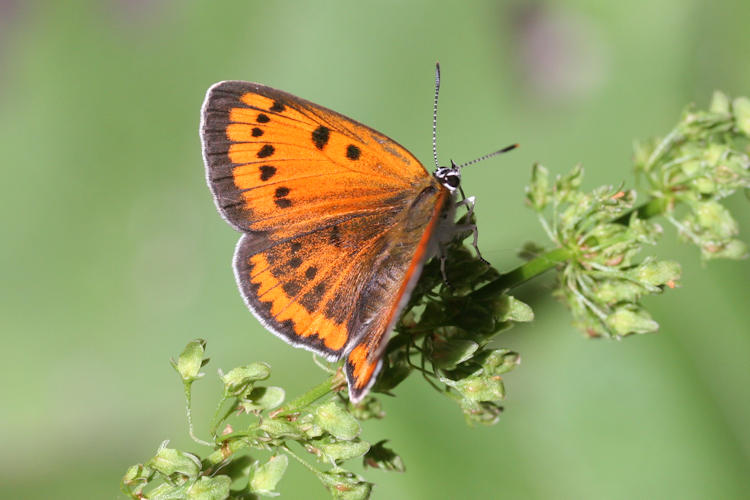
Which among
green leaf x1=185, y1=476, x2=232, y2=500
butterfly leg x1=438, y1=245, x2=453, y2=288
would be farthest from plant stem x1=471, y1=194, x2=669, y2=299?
green leaf x1=185, y1=476, x2=232, y2=500

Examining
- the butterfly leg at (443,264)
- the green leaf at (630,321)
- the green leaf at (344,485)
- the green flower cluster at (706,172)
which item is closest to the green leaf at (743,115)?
the green flower cluster at (706,172)

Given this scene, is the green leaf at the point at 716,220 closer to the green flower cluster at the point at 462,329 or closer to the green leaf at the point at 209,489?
the green flower cluster at the point at 462,329

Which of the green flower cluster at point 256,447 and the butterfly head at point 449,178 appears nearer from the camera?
the green flower cluster at point 256,447

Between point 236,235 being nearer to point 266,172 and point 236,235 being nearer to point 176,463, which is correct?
point 266,172

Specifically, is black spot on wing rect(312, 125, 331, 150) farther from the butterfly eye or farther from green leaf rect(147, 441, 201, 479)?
green leaf rect(147, 441, 201, 479)

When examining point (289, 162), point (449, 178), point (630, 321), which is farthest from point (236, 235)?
point (630, 321)

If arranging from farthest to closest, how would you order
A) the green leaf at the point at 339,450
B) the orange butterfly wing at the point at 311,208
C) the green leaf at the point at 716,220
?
the green leaf at the point at 716,220
the orange butterfly wing at the point at 311,208
the green leaf at the point at 339,450

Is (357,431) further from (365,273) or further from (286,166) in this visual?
(286,166)
